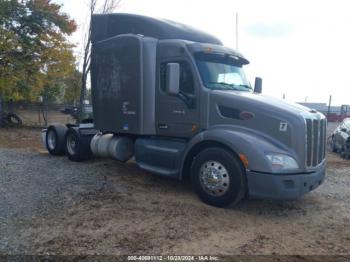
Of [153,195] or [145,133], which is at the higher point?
[145,133]

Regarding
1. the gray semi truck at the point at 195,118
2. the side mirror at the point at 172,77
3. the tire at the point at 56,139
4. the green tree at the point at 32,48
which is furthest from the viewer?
the green tree at the point at 32,48

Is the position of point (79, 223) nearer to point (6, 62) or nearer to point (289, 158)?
point (289, 158)

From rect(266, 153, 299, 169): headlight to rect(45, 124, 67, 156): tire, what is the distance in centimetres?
684

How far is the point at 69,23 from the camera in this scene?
20891mm

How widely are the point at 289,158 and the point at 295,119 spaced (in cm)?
63

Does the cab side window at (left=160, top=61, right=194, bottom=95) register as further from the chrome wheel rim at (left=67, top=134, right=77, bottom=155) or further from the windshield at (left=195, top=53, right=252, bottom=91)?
the chrome wheel rim at (left=67, top=134, right=77, bottom=155)

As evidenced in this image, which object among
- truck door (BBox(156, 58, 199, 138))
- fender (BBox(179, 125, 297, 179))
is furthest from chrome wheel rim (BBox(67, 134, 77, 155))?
fender (BBox(179, 125, 297, 179))

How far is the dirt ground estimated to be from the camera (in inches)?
183

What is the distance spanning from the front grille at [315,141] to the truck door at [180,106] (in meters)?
2.00

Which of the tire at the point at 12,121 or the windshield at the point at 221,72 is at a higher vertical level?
the windshield at the point at 221,72

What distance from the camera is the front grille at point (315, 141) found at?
5.93 meters

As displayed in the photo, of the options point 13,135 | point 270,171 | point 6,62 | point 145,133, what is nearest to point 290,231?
point 270,171

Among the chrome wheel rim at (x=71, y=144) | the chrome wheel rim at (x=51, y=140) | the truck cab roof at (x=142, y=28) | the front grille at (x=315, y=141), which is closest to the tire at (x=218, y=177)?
the front grille at (x=315, y=141)

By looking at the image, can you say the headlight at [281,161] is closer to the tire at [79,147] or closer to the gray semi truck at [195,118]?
the gray semi truck at [195,118]
